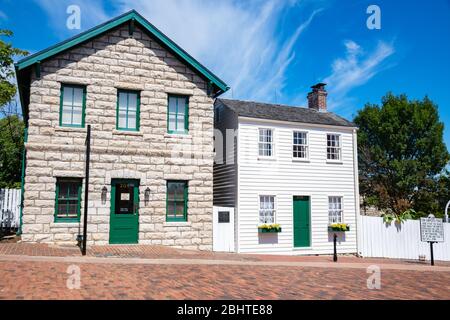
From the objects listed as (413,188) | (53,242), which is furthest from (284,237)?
(413,188)

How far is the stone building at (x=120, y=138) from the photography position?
14742mm

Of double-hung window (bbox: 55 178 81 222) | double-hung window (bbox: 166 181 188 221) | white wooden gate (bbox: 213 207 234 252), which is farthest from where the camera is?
white wooden gate (bbox: 213 207 234 252)

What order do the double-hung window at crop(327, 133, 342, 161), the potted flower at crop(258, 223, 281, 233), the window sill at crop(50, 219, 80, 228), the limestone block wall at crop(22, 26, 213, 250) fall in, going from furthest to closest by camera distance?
the double-hung window at crop(327, 133, 342, 161), the potted flower at crop(258, 223, 281, 233), the limestone block wall at crop(22, 26, 213, 250), the window sill at crop(50, 219, 80, 228)

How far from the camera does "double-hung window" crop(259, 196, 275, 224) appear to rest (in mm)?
18353

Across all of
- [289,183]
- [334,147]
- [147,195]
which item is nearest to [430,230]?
[334,147]

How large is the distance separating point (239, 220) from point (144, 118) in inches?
225

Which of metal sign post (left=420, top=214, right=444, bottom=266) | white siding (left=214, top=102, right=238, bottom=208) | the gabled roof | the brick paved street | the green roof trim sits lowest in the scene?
the brick paved street

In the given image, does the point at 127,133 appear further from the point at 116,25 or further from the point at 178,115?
the point at 116,25

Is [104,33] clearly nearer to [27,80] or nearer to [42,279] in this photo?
[27,80]

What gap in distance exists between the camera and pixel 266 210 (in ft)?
60.3

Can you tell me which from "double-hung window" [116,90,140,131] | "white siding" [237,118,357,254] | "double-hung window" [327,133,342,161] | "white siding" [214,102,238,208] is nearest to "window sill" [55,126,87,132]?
"double-hung window" [116,90,140,131]

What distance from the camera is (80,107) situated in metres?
15.5

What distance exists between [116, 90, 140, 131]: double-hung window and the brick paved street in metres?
5.73

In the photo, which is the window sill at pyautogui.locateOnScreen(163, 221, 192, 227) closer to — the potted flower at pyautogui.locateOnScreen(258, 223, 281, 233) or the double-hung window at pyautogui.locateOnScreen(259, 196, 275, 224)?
the potted flower at pyautogui.locateOnScreen(258, 223, 281, 233)
